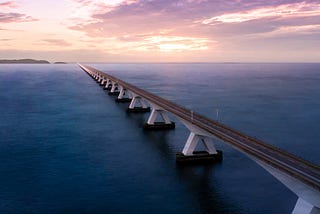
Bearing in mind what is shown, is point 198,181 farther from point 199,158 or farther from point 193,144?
point 193,144

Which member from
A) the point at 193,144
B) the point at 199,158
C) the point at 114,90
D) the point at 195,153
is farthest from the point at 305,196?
the point at 114,90

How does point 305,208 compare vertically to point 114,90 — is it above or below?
below

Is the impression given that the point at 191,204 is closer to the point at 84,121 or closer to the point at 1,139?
the point at 1,139

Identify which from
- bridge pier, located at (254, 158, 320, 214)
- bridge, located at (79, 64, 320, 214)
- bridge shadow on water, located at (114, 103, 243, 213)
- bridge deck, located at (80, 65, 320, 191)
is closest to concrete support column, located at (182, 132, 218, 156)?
bridge, located at (79, 64, 320, 214)

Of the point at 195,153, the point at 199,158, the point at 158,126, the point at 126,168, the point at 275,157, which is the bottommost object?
the point at 126,168

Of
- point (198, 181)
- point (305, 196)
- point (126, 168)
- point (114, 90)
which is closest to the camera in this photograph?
point (305, 196)

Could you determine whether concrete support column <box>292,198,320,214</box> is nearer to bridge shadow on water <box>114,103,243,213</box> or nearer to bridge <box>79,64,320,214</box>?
bridge <box>79,64,320,214</box>

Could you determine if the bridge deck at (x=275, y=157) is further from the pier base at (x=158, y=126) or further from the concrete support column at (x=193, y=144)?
the pier base at (x=158, y=126)
